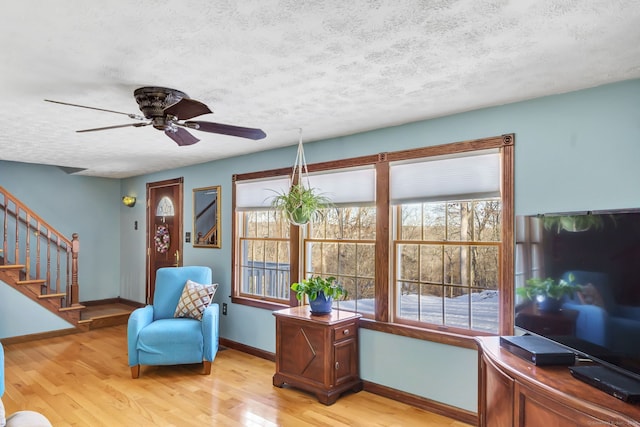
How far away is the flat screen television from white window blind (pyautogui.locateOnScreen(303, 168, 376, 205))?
1.55m

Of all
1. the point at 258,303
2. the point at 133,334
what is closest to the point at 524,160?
the point at 258,303

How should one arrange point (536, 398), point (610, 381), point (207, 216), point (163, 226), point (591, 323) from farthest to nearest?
1. point (163, 226)
2. point (207, 216)
3. point (591, 323)
4. point (536, 398)
5. point (610, 381)

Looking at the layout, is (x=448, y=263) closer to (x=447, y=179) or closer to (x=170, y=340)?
(x=447, y=179)

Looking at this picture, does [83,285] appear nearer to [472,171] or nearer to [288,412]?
[288,412]

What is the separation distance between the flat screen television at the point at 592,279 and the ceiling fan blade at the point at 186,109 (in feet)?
6.69

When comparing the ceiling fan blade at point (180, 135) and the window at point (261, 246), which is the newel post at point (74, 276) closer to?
the window at point (261, 246)

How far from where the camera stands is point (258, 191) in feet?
15.4

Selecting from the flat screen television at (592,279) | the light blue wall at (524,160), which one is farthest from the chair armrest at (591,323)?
the light blue wall at (524,160)

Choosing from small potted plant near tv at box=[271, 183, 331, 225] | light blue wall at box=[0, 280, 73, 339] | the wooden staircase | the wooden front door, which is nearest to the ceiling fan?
small potted plant near tv at box=[271, 183, 331, 225]

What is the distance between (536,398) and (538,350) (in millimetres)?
351

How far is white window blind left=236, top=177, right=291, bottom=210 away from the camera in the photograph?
4508 mm

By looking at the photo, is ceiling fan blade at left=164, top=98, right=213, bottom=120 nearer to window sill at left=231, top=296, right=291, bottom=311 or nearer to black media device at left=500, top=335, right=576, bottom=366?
black media device at left=500, top=335, right=576, bottom=366

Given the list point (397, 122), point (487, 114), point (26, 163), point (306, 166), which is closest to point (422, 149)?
point (397, 122)

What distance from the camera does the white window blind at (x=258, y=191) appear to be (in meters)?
4.51
